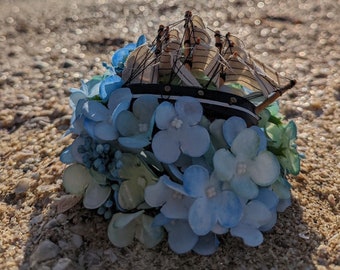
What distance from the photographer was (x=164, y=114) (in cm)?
146

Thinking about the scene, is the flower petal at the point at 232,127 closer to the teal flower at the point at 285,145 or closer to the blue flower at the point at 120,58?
the teal flower at the point at 285,145

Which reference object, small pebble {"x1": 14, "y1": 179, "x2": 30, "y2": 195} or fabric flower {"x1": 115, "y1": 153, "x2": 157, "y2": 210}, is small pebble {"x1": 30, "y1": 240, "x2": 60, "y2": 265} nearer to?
fabric flower {"x1": 115, "y1": 153, "x2": 157, "y2": 210}

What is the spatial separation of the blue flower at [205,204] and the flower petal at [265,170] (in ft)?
0.24

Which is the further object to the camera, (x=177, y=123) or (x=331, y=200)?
(x=331, y=200)

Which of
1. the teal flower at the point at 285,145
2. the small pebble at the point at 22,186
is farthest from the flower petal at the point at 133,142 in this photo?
the small pebble at the point at 22,186

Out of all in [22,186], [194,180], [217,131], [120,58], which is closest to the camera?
[194,180]

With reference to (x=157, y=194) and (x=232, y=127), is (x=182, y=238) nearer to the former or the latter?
(x=157, y=194)

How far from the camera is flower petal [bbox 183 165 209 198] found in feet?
4.61

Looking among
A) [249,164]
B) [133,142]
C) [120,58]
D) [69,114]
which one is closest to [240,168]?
[249,164]

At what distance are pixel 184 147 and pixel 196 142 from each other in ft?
0.09

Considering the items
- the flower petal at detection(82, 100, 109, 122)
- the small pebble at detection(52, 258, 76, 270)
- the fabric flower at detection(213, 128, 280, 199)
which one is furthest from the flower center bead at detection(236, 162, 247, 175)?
the small pebble at detection(52, 258, 76, 270)

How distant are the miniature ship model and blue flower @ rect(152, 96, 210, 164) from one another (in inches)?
2.1

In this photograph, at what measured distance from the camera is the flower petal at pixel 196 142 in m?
1.46

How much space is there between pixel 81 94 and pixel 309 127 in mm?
864
